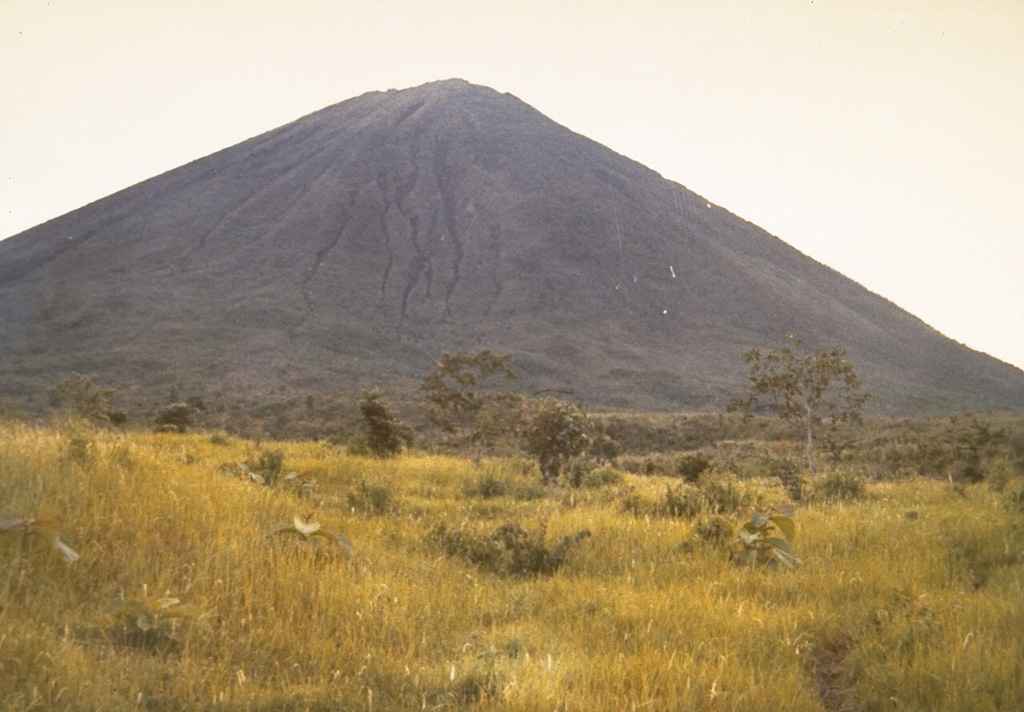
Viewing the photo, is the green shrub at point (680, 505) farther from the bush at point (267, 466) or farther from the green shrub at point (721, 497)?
the bush at point (267, 466)

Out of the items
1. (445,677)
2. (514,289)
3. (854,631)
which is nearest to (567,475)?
(854,631)

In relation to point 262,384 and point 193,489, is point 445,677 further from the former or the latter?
point 262,384

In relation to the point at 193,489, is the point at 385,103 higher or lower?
higher

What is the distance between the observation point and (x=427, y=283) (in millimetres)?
95875

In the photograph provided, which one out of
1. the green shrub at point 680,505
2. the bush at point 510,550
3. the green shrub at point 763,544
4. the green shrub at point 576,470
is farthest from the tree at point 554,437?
the green shrub at point 763,544

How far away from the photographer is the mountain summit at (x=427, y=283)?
68.8m

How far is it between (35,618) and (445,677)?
197 centimetres

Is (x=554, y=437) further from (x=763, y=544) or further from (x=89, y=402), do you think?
(x=89, y=402)

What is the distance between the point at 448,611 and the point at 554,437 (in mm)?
8033

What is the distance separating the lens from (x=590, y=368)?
246 feet

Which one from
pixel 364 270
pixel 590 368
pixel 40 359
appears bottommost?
pixel 40 359

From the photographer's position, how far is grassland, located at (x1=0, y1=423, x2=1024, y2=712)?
11.6 ft

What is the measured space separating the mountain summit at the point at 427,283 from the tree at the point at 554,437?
1568 inches

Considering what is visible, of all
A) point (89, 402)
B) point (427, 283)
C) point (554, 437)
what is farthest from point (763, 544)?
point (427, 283)
